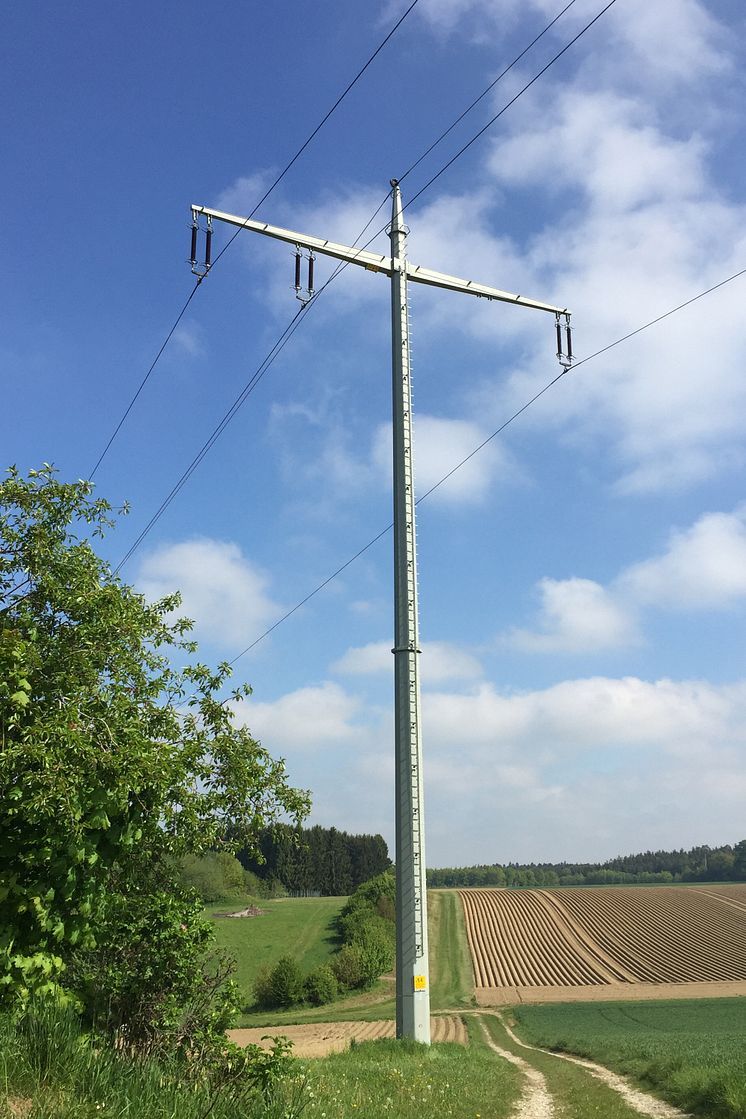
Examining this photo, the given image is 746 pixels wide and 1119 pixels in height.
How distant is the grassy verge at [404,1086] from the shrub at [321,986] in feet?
219

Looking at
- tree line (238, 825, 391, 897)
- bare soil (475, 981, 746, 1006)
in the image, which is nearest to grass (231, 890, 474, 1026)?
bare soil (475, 981, 746, 1006)

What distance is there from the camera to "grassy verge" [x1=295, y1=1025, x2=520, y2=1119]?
34.9ft

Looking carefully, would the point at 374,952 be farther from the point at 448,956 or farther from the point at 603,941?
the point at 603,941

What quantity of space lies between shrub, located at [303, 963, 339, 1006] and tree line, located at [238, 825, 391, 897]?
8379 centimetres

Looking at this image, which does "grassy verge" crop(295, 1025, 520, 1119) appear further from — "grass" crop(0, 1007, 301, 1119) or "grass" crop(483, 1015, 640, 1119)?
"grass" crop(0, 1007, 301, 1119)

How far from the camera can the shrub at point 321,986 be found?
77625 millimetres

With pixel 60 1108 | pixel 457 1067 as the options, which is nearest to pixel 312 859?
pixel 457 1067

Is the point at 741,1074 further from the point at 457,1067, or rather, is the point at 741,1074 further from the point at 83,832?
the point at 83,832

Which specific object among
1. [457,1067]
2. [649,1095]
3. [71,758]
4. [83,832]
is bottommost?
[649,1095]

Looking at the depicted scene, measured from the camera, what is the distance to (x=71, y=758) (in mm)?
7934

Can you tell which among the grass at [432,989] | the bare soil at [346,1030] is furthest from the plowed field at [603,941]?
the bare soil at [346,1030]

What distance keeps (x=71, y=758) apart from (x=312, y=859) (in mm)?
177438

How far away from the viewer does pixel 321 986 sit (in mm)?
78188

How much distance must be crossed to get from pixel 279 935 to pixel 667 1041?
3092 inches
